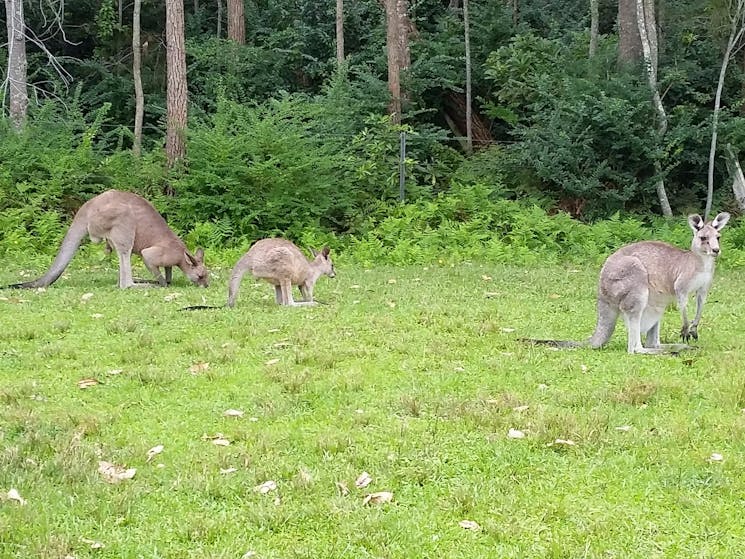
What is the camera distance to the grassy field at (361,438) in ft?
12.9

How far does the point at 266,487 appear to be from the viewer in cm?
441

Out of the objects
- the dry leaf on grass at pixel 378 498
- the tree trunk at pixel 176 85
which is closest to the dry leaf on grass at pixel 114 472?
the dry leaf on grass at pixel 378 498

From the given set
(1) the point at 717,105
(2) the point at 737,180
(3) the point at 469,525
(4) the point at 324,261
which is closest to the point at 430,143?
(1) the point at 717,105

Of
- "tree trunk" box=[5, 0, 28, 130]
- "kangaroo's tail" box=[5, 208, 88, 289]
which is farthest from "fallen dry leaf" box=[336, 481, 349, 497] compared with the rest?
"tree trunk" box=[5, 0, 28, 130]

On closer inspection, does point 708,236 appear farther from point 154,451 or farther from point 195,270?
point 195,270

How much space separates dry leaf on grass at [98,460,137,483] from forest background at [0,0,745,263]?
1046 centimetres

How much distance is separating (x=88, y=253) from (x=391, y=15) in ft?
29.1

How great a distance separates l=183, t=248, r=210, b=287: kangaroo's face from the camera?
11.3 metres

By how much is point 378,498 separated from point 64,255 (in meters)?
7.81

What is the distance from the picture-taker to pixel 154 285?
11398 millimetres

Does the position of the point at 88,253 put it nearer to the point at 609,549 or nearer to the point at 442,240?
the point at 442,240

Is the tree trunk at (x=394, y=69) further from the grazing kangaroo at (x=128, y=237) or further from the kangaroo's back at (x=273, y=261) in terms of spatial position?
the kangaroo's back at (x=273, y=261)

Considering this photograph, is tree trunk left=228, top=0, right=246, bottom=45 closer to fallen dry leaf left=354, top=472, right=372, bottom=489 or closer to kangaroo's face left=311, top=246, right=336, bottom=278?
kangaroo's face left=311, top=246, right=336, bottom=278

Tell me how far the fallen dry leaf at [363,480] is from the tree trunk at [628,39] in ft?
53.5
